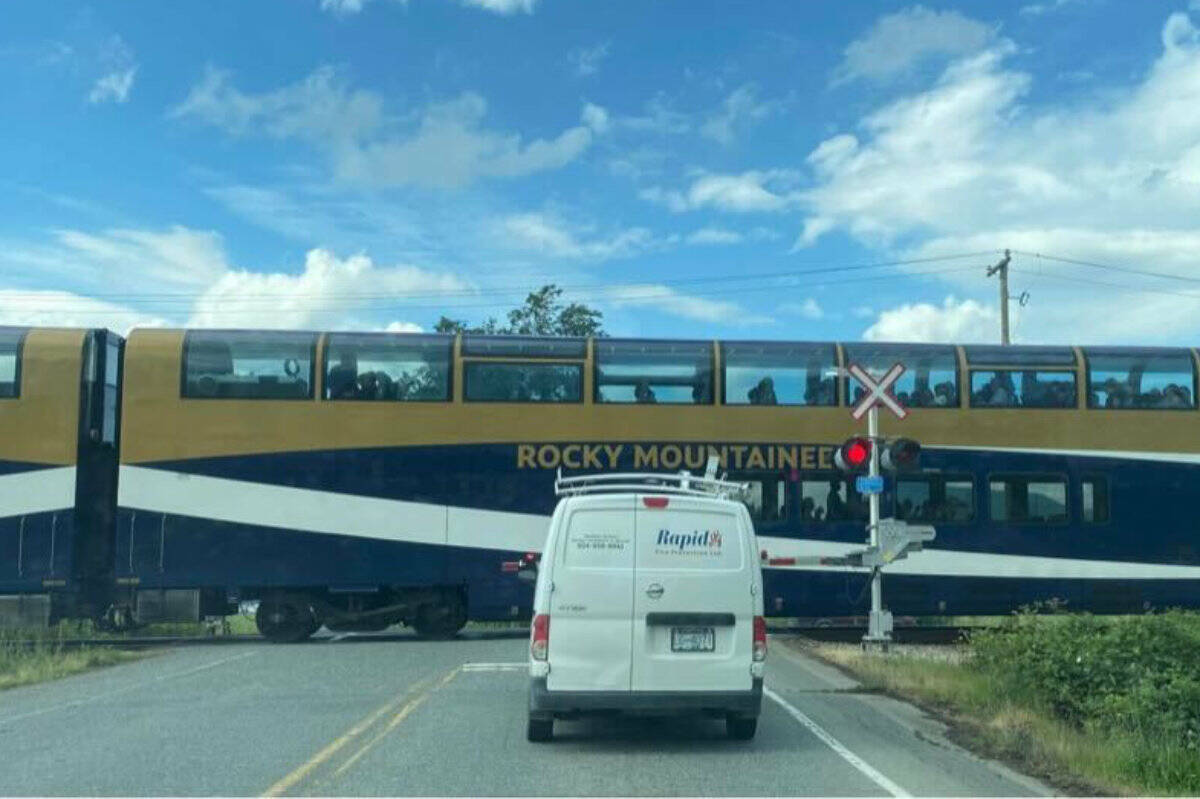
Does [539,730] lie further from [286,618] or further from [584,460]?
[286,618]

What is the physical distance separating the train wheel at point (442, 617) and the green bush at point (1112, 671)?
10.1 m

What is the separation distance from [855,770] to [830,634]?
13.3m

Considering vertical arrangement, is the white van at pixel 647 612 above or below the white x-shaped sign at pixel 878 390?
below

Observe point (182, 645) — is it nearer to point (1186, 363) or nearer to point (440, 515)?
point (440, 515)

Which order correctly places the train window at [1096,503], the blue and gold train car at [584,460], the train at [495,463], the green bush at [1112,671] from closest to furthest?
the green bush at [1112,671] < the train at [495,463] < the blue and gold train car at [584,460] < the train window at [1096,503]

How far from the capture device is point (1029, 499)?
2030 centimetres

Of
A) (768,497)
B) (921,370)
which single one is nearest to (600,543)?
(768,497)

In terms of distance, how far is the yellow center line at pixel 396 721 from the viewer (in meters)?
8.74

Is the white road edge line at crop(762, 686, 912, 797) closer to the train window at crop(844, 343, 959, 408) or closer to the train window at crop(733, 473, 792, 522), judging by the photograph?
the train window at crop(733, 473, 792, 522)

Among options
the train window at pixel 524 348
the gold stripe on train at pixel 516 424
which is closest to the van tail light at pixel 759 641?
the gold stripe on train at pixel 516 424

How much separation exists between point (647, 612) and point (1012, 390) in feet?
42.2

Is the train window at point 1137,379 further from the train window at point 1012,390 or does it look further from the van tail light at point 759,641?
the van tail light at point 759,641

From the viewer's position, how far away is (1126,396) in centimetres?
2025

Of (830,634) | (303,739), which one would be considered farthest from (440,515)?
(303,739)
